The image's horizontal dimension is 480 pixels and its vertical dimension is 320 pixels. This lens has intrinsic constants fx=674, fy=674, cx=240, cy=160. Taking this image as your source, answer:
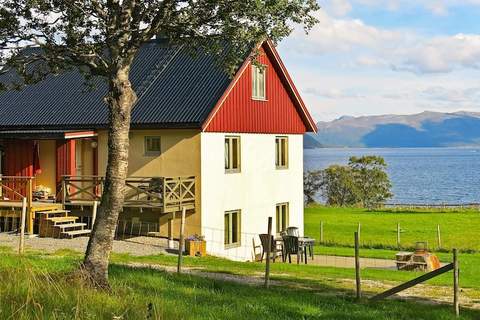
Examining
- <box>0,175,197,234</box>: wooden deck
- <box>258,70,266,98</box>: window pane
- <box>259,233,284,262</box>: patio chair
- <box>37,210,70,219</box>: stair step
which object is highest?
<box>258,70,266,98</box>: window pane

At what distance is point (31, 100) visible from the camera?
30.1m

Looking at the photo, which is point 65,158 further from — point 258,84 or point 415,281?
point 415,281

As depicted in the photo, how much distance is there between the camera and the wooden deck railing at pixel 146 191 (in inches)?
953

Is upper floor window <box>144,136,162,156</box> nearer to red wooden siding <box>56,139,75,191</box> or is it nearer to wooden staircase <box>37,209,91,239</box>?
red wooden siding <box>56,139,75,191</box>

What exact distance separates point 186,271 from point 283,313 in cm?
692

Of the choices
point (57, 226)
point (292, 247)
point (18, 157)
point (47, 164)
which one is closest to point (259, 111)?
point (292, 247)

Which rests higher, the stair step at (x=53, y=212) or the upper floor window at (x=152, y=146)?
the upper floor window at (x=152, y=146)

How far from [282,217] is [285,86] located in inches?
240

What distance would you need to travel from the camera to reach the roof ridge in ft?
91.0

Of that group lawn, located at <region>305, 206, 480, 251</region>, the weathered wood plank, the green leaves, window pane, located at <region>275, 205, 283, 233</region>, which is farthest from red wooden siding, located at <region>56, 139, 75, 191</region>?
the green leaves

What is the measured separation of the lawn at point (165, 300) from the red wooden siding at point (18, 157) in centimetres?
1253

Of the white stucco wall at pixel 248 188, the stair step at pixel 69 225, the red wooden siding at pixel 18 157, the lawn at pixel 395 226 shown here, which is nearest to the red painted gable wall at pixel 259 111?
the white stucco wall at pixel 248 188

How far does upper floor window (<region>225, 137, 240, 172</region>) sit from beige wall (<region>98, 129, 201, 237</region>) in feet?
7.20

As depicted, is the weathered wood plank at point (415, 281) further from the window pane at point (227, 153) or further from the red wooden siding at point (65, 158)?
the red wooden siding at point (65, 158)
